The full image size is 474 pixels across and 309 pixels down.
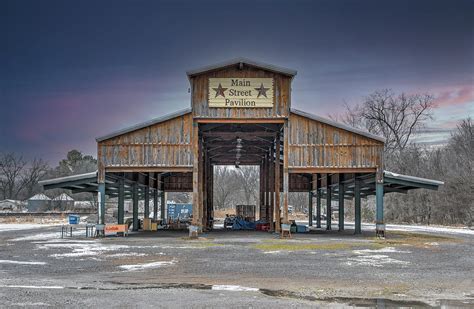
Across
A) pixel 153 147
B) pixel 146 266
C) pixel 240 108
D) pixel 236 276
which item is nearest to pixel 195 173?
pixel 153 147

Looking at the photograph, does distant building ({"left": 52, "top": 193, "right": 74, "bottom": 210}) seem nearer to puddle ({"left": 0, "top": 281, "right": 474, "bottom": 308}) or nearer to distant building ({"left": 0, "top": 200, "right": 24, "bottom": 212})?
distant building ({"left": 0, "top": 200, "right": 24, "bottom": 212})

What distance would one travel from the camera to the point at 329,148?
117 ft

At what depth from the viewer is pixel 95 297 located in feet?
42.3

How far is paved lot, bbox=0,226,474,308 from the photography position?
1277cm

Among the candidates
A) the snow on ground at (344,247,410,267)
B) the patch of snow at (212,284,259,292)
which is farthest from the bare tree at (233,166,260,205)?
the patch of snow at (212,284,259,292)

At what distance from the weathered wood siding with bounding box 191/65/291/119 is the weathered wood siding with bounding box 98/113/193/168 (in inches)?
45.0

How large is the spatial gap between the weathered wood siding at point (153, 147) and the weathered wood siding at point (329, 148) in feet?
21.9

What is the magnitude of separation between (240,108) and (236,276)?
19.9m

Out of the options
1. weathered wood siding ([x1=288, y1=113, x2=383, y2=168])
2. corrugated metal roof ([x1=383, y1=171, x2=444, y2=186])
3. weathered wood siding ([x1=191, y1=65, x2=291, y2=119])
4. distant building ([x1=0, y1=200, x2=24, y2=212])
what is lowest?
distant building ([x1=0, y1=200, x2=24, y2=212])

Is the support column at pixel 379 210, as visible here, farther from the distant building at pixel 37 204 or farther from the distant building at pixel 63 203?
the distant building at pixel 63 203

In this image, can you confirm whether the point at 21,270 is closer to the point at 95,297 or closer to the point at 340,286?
the point at 95,297

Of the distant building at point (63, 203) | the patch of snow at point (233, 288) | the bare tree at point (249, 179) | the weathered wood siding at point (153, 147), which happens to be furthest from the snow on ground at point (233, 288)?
the bare tree at point (249, 179)

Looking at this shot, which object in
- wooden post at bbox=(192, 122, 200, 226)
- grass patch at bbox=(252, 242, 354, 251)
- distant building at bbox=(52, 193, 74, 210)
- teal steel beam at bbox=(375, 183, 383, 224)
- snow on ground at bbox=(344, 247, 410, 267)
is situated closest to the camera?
snow on ground at bbox=(344, 247, 410, 267)

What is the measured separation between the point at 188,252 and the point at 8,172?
12613cm
